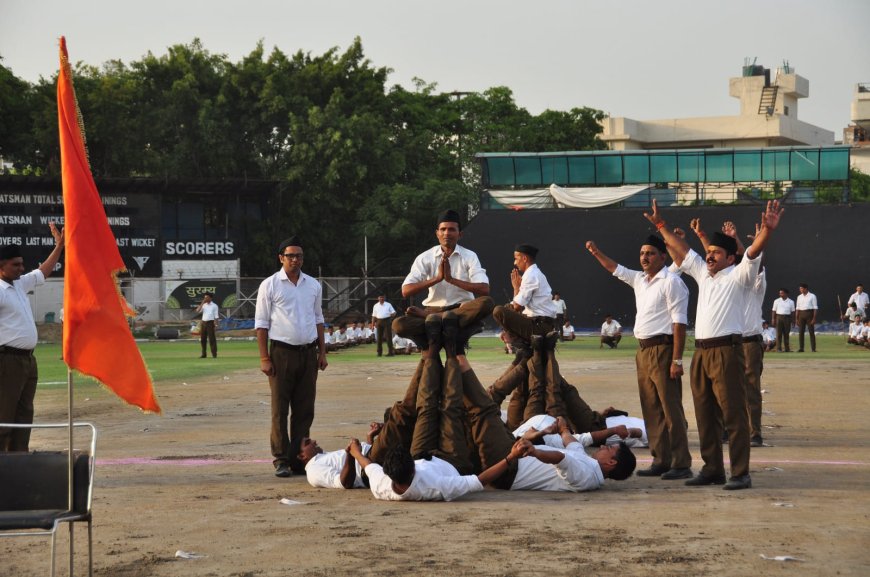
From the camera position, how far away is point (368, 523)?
30.1ft

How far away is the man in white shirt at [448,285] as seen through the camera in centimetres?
1137

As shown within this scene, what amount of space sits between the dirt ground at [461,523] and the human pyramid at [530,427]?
0.23 m

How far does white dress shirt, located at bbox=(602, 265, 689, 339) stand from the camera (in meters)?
12.0

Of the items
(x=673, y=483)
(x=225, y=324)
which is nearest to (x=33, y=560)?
(x=673, y=483)

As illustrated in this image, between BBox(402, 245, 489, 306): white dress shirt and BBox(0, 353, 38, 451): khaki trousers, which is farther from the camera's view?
BBox(402, 245, 489, 306): white dress shirt

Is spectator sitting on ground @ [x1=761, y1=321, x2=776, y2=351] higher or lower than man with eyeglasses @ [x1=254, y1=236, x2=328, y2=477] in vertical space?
lower

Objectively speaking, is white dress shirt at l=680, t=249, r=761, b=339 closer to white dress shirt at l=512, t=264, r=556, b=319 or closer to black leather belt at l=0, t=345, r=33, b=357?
white dress shirt at l=512, t=264, r=556, b=319

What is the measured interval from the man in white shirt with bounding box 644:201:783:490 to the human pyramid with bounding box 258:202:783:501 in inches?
0.4

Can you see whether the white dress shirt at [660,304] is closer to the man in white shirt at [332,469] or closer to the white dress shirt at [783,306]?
the man in white shirt at [332,469]

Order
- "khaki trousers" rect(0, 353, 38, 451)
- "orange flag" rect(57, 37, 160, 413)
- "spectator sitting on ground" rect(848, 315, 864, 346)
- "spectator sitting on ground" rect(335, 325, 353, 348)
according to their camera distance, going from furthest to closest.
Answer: "spectator sitting on ground" rect(335, 325, 353, 348)
"spectator sitting on ground" rect(848, 315, 864, 346)
"khaki trousers" rect(0, 353, 38, 451)
"orange flag" rect(57, 37, 160, 413)

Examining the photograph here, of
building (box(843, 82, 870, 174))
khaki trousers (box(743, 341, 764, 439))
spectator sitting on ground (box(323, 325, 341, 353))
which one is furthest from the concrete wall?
building (box(843, 82, 870, 174))

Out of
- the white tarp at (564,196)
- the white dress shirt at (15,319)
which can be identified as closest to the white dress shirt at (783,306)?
the white tarp at (564,196)

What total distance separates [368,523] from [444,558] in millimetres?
1410

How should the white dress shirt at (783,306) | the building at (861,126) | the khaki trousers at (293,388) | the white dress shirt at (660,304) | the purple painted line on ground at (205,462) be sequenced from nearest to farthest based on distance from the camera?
1. the white dress shirt at (660,304)
2. the khaki trousers at (293,388)
3. the purple painted line on ground at (205,462)
4. the white dress shirt at (783,306)
5. the building at (861,126)
